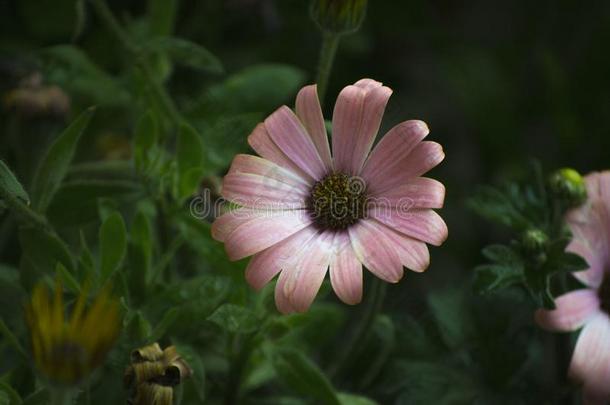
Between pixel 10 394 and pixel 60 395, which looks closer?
pixel 60 395

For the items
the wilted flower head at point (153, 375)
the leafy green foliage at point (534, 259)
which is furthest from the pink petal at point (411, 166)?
the wilted flower head at point (153, 375)

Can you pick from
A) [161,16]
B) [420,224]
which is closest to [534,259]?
[420,224]

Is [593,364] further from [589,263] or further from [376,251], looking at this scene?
[376,251]

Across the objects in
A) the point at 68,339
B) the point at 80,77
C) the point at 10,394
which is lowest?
the point at 10,394

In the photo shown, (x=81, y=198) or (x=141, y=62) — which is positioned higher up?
(x=141, y=62)

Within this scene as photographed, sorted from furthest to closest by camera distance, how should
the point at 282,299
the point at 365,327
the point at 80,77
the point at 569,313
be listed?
the point at 80,77 < the point at 365,327 < the point at 569,313 < the point at 282,299

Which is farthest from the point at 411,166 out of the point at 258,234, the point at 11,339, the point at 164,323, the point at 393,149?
the point at 11,339

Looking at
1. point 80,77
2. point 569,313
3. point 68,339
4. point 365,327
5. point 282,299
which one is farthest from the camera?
point 80,77

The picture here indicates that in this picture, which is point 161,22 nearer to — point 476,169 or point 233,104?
point 233,104
